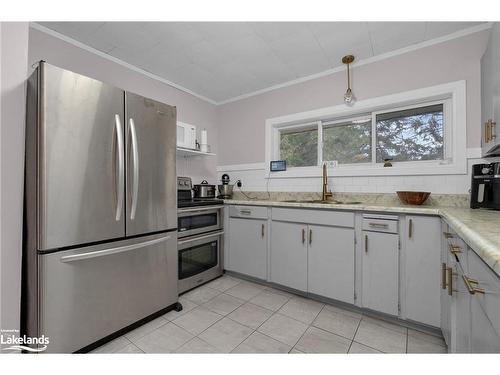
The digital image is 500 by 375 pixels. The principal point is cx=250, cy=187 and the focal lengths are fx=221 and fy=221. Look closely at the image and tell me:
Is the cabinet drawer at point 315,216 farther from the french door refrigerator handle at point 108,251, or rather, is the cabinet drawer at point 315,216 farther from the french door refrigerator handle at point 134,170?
the french door refrigerator handle at point 134,170

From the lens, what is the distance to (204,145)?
2951mm

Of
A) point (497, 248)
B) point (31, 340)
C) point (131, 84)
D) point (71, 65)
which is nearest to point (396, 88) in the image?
point (497, 248)

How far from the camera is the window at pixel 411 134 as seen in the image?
7.10 feet

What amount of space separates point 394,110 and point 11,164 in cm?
311

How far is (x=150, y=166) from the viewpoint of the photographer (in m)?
1.74

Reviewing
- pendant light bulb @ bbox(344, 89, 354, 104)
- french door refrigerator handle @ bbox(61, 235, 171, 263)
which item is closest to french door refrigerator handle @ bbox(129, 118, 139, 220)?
french door refrigerator handle @ bbox(61, 235, 171, 263)

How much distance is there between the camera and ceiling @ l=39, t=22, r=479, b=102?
6.12 ft

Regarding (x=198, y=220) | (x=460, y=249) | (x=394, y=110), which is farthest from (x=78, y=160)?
(x=394, y=110)

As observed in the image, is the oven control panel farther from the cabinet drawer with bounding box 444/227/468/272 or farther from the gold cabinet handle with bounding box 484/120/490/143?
the gold cabinet handle with bounding box 484/120/490/143

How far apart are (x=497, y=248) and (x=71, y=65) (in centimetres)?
299

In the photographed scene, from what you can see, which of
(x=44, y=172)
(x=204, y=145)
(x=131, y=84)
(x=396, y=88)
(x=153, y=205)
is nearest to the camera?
(x=44, y=172)

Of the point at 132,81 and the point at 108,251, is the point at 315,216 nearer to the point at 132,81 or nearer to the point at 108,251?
the point at 108,251
